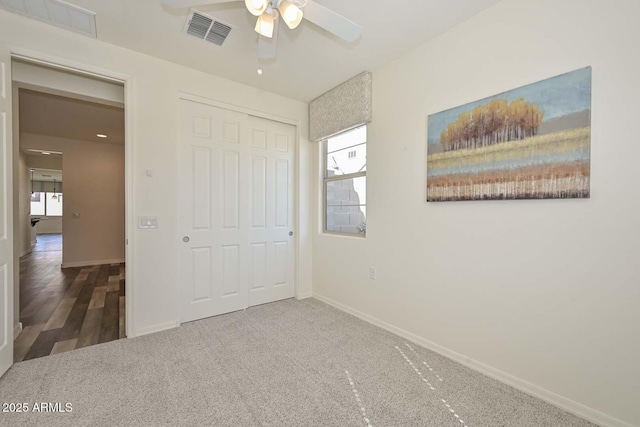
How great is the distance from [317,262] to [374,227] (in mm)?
1138

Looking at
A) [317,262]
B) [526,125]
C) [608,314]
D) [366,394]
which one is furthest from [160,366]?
[526,125]

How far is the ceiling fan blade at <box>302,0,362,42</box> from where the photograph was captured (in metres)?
1.56

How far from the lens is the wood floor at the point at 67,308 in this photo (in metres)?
2.49

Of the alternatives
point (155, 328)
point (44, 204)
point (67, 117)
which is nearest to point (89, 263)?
point (67, 117)

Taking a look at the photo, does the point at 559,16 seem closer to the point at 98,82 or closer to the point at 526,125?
the point at 526,125

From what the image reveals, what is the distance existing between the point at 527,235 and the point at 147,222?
314 centimetres

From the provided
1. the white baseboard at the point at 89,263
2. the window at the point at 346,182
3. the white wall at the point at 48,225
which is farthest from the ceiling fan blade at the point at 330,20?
the white wall at the point at 48,225

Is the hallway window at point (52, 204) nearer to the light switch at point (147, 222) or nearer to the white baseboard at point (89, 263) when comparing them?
the white baseboard at point (89, 263)

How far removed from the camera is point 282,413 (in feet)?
5.30

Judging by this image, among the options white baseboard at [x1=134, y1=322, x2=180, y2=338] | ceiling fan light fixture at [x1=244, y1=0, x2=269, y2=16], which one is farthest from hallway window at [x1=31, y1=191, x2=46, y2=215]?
ceiling fan light fixture at [x1=244, y1=0, x2=269, y2=16]

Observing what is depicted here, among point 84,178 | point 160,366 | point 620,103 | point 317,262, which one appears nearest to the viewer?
point 620,103

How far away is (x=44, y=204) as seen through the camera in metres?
11.3

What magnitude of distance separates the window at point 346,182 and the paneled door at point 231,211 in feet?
1.69

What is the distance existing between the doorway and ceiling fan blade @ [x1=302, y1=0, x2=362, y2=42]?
228cm
